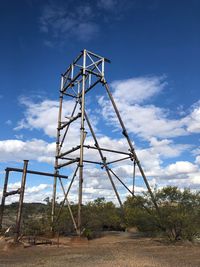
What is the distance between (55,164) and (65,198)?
9.58 feet

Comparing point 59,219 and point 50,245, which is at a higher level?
point 59,219

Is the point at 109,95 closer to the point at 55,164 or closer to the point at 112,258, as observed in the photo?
the point at 55,164

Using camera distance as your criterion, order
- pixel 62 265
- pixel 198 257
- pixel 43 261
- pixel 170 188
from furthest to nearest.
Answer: pixel 170 188, pixel 198 257, pixel 43 261, pixel 62 265

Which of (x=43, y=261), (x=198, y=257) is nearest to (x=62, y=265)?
(x=43, y=261)

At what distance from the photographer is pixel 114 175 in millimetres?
18984

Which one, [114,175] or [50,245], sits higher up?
[114,175]

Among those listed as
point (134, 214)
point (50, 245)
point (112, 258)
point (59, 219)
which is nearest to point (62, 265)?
point (112, 258)

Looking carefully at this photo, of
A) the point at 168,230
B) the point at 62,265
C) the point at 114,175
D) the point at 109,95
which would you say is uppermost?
the point at 109,95

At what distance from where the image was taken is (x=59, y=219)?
21.0m

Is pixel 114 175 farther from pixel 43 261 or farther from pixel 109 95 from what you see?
pixel 43 261

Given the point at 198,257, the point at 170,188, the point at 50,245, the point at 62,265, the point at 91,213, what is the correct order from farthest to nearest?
the point at 91,213 → the point at 170,188 → the point at 50,245 → the point at 198,257 → the point at 62,265

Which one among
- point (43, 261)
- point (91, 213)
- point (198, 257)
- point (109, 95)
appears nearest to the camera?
point (43, 261)

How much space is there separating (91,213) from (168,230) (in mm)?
7409

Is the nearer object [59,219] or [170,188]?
[170,188]
